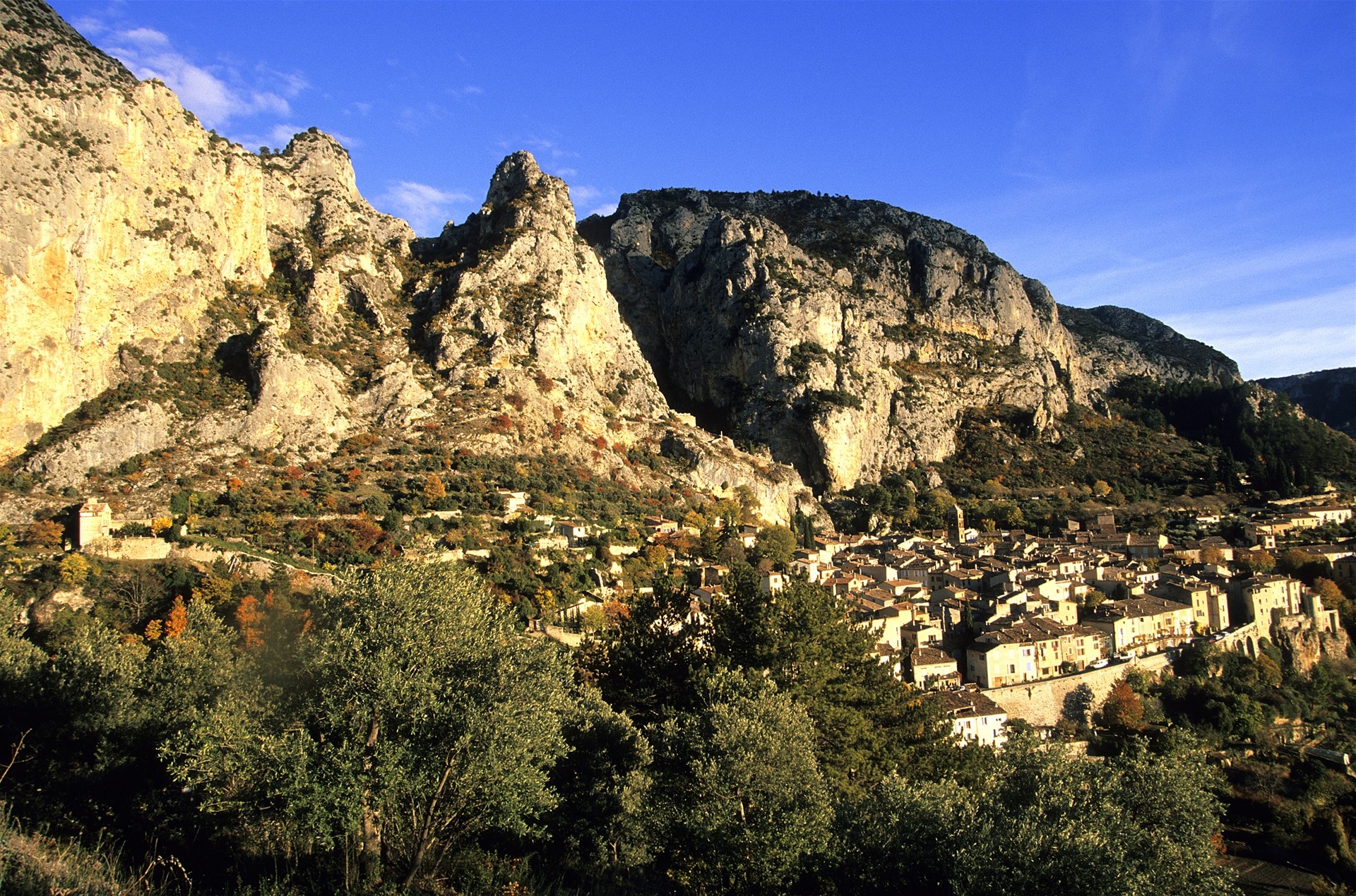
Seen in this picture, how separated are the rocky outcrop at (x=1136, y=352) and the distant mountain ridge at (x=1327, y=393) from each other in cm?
2024

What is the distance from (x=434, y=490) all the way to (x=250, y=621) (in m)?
17.3

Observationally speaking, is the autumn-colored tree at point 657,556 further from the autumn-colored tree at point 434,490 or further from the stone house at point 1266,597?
the stone house at point 1266,597

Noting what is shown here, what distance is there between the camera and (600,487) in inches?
2094

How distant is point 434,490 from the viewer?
41812 millimetres

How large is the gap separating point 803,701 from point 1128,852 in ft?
21.4

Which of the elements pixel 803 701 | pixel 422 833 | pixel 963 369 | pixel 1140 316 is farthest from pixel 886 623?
pixel 1140 316

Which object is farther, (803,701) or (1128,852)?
(803,701)

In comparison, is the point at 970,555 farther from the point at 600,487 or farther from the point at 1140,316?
the point at 1140,316

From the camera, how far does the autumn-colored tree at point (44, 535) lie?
96.7 ft

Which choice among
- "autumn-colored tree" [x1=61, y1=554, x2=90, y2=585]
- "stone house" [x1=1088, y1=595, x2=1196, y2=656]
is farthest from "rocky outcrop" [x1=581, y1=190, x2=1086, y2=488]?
"autumn-colored tree" [x1=61, y1=554, x2=90, y2=585]

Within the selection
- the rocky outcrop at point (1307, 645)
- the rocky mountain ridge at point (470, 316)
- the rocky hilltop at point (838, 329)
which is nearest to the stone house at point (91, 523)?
the rocky mountain ridge at point (470, 316)

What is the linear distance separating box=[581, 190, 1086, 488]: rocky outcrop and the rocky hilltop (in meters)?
0.20

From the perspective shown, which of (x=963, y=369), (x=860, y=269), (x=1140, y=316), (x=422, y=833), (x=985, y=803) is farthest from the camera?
(x=1140, y=316)

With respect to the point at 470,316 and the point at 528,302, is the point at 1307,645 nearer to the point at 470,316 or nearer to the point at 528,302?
the point at 528,302
